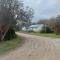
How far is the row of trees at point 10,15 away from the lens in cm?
2167

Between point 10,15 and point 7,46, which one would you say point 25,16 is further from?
point 7,46

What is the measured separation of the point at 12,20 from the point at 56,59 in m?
13.6

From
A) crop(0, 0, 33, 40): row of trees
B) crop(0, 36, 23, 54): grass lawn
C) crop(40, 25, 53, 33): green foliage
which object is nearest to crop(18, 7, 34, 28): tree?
crop(0, 0, 33, 40): row of trees

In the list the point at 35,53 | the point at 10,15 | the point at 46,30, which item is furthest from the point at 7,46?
the point at 46,30

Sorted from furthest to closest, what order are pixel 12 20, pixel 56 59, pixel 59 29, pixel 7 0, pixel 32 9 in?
pixel 59 29
pixel 32 9
pixel 12 20
pixel 7 0
pixel 56 59

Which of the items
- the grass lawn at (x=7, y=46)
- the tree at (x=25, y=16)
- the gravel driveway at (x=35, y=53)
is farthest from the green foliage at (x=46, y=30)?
the gravel driveway at (x=35, y=53)

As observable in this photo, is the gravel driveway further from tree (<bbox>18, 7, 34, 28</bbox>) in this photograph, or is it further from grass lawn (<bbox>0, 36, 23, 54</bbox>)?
tree (<bbox>18, 7, 34, 28</bbox>)

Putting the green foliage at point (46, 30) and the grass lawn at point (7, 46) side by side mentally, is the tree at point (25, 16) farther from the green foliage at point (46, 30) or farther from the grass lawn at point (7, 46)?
the green foliage at point (46, 30)

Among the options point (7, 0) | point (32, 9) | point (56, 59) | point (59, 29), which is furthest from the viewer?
point (59, 29)

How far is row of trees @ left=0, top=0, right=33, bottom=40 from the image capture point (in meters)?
21.7

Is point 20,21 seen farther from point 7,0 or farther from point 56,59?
point 56,59

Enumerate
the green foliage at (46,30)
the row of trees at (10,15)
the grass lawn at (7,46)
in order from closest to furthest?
1. the grass lawn at (7,46)
2. the row of trees at (10,15)
3. the green foliage at (46,30)

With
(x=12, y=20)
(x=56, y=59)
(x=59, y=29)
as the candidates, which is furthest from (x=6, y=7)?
(x=59, y=29)

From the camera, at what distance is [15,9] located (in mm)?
22844
